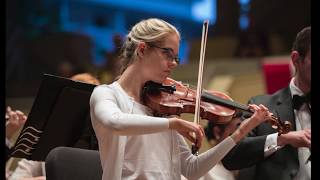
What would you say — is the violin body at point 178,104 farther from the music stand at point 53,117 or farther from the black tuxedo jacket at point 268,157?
the music stand at point 53,117

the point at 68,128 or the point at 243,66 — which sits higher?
the point at 243,66

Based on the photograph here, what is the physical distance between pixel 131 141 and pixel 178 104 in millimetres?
200

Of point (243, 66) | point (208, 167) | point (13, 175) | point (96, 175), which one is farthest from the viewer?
point (243, 66)

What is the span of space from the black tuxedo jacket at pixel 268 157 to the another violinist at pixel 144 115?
295 mm

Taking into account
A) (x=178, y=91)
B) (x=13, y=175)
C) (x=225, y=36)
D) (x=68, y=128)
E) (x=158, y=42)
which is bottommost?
(x=13, y=175)

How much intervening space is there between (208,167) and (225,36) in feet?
13.3

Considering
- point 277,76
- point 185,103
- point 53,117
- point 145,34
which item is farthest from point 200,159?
point 277,76

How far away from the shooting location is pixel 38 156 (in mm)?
2459

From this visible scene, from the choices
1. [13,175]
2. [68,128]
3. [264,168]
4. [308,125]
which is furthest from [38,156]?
[308,125]

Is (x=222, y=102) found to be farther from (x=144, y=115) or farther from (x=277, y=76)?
(x=277, y=76)

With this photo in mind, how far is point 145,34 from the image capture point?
6.65ft

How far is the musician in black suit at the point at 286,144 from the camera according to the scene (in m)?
2.31

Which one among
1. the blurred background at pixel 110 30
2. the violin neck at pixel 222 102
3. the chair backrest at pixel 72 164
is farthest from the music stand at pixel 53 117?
the blurred background at pixel 110 30

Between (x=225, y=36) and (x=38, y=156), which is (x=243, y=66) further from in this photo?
(x=38, y=156)
